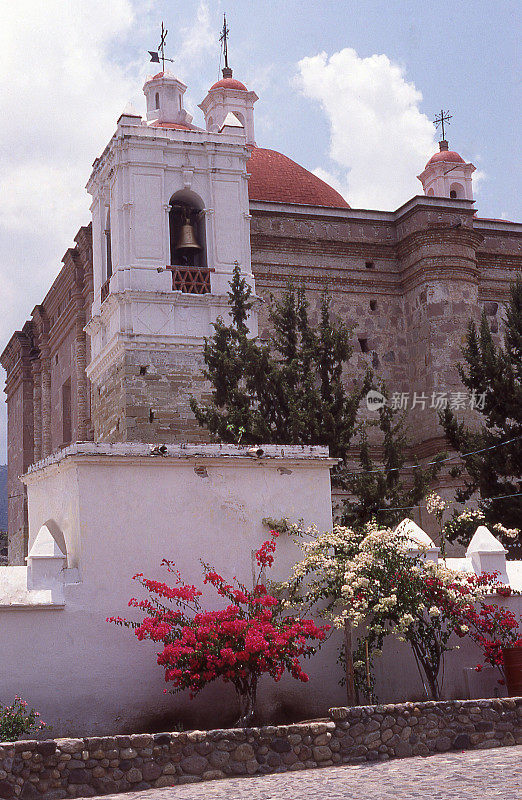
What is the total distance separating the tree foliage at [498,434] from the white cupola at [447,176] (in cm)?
1488

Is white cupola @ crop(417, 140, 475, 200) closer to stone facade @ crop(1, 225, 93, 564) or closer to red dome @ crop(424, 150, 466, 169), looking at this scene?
red dome @ crop(424, 150, 466, 169)

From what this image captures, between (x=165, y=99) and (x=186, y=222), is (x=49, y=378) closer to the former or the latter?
(x=165, y=99)

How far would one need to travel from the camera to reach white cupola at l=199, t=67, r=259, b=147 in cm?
2808

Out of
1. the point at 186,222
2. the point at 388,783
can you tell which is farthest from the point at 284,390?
the point at 388,783

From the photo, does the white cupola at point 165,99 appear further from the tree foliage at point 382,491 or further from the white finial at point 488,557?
the white finial at point 488,557

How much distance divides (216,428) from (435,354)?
814 cm

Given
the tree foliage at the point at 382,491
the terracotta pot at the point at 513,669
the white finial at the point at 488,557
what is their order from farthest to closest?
the tree foliage at the point at 382,491 → the white finial at the point at 488,557 → the terracotta pot at the point at 513,669

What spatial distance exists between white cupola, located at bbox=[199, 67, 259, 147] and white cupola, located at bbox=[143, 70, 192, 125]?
19.8ft

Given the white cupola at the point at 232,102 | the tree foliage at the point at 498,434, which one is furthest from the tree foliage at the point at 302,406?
the white cupola at the point at 232,102

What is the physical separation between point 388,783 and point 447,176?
2565 centimetres

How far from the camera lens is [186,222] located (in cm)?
1975

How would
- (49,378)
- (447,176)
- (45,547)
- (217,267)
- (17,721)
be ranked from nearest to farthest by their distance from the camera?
(17,721)
(45,547)
(217,267)
(49,378)
(447,176)

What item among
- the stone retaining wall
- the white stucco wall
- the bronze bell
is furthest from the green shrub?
the bronze bell

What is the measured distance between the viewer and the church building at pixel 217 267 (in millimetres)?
18734
